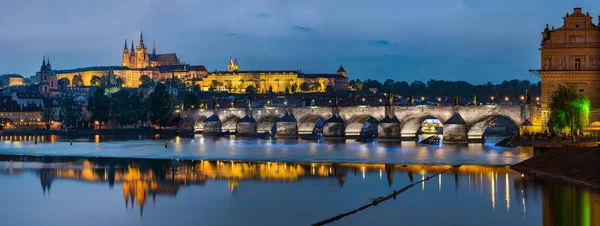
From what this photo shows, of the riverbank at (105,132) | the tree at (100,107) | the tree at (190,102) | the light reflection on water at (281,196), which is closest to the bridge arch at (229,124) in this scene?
Answer: the riverbank at (105,132)

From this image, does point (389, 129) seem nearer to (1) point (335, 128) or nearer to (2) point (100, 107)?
(1) point (335, 128)

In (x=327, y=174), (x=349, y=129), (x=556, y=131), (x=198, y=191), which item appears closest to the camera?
Result: (x=198, y=191)

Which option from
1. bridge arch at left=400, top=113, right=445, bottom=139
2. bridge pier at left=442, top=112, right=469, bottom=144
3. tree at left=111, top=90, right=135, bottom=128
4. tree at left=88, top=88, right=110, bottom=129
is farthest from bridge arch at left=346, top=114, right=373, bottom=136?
tree at left=88, top=88, right=110, bottom=129

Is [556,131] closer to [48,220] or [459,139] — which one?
[459,139]

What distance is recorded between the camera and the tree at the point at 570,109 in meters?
56.6

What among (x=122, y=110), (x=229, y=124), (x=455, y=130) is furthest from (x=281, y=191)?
(x=122, y=110)

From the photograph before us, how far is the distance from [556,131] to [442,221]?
34.1 metres

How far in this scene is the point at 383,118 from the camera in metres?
84.4

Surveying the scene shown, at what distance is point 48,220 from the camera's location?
1201 inches

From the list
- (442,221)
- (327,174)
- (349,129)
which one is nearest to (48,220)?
(442,221)

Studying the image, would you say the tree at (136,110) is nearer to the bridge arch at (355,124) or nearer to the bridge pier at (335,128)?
the bridge arch at (355,124)

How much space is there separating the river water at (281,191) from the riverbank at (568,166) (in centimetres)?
91

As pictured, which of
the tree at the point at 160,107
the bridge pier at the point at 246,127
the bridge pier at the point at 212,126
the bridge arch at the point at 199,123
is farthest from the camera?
the tree at the point at 160,107

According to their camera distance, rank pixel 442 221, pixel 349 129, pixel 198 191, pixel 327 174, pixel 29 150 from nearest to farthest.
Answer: pixel 442 221 < pixel 198 191 < pixel 327 174 < pixel 29 150 < pixel 349 129
